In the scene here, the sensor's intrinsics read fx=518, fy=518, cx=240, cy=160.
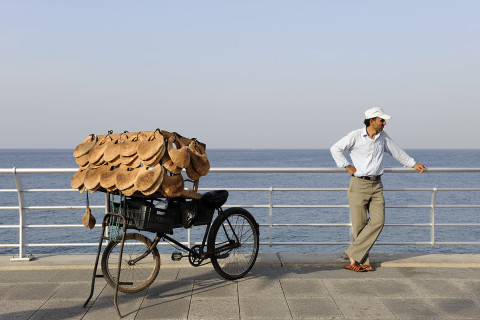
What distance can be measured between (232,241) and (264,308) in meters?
1.14

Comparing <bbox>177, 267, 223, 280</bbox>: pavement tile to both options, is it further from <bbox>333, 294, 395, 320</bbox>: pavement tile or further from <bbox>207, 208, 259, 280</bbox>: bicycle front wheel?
<bbox>333, 294, 395, 320</bbox>: pavement tile

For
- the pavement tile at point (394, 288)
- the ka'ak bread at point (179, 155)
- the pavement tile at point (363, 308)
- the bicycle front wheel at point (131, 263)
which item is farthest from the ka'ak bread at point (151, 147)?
the pavement tile at point (394, 288)

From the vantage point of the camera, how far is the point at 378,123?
5965 millimetres

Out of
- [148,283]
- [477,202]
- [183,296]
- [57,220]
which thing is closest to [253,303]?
[183,296]

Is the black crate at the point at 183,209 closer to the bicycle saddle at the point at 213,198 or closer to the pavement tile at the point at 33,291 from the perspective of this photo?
the bicycle saddle at the point at 213,198

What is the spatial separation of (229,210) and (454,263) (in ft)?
9.66

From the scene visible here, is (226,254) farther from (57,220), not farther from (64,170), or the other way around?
(57,220)

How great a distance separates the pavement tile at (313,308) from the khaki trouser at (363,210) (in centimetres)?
133

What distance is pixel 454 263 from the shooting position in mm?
6391

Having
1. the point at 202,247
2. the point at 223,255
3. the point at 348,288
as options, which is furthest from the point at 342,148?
the point at 202,247

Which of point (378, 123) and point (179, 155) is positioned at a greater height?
point (378, 123)

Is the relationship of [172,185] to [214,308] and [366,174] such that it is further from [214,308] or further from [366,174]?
[366,174]

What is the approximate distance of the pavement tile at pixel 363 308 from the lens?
14.8ft

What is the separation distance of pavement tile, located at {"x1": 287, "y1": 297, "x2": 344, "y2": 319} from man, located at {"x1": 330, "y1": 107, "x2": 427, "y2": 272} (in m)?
1.37
